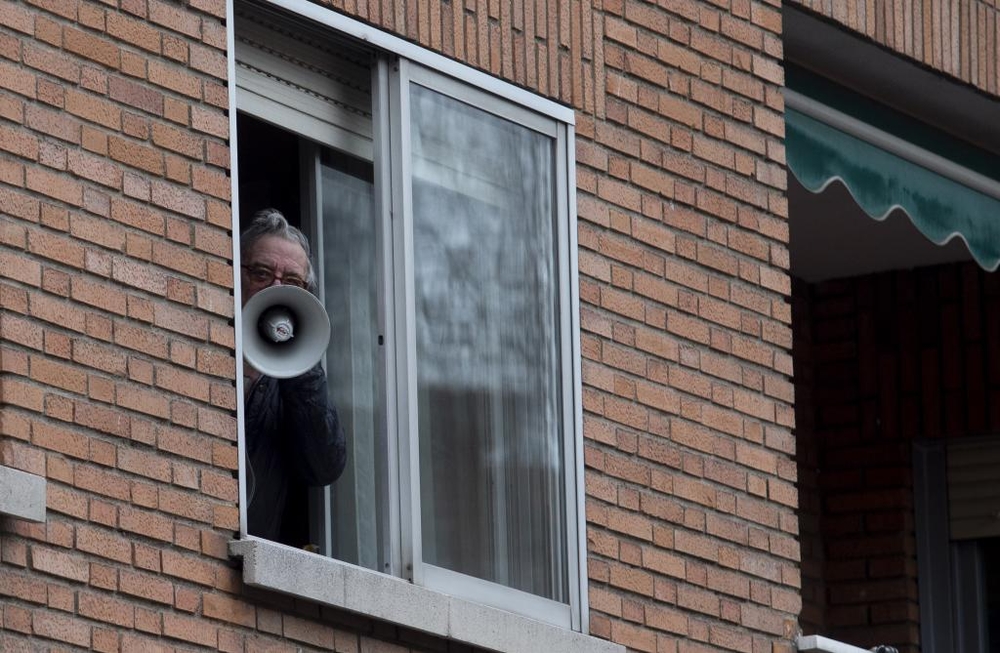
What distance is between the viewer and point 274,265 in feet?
26.0

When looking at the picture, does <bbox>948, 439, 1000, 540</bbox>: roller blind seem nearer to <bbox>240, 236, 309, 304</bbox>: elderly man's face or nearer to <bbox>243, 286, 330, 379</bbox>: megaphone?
<bbox>240, 236, 309, 304</bbox>: elderly man's face

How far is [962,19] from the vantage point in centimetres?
1102

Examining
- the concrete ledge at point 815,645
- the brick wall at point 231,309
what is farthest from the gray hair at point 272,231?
the concrete ledge at point 815,645

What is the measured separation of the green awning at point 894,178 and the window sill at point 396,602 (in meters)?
2.79

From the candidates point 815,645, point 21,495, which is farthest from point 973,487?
point 21,495

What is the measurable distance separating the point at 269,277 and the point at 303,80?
0.65m

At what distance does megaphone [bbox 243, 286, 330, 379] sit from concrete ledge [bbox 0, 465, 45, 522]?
1.14m

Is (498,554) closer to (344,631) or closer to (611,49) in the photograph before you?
(344,631)

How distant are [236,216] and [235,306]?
0.88ft

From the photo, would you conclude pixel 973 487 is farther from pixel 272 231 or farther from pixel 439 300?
pixel 272 231

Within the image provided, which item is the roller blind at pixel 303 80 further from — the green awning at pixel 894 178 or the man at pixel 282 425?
the green awning at pixel 894 178

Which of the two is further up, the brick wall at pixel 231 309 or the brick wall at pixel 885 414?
the brick wall at pixel 885 414

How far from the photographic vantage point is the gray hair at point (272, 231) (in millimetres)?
7969

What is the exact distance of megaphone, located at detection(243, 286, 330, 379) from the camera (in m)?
7.57
